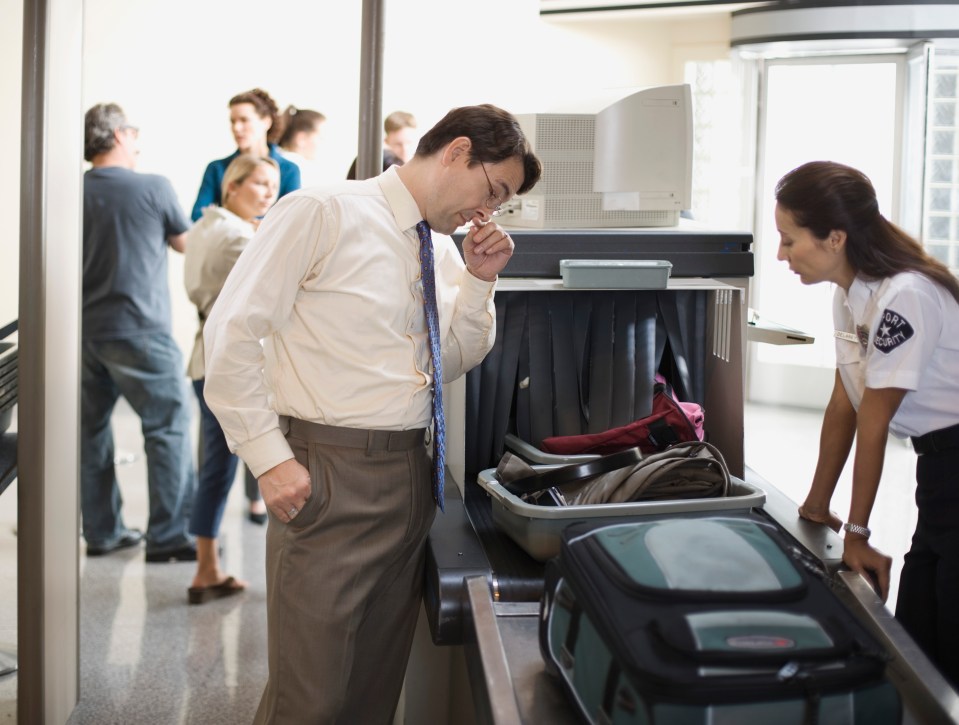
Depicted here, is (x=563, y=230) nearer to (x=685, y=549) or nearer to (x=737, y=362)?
(x=737, y=362)

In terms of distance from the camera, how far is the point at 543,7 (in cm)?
622

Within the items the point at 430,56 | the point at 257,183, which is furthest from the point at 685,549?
the point at 430,56

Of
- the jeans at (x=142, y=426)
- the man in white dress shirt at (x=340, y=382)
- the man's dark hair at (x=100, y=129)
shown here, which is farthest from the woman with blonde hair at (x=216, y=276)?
the man in white dress shirt at (x=340, y=382)

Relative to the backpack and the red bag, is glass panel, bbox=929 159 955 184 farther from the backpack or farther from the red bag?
the backpack

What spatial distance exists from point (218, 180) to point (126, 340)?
0.77m

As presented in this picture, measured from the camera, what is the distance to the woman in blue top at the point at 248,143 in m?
4.27

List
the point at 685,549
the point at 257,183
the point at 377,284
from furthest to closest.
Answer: the point at 257,183, the point at 377,284, the point at 685,549

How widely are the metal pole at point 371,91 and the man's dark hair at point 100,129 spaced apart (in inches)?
67.2

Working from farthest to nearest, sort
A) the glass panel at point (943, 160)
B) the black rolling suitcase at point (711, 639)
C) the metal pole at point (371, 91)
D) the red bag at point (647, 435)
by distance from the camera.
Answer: the glass panel at point (943, 160), the metal pole at point (371, 91), the red bag at point (647, 435), the black rolling suitcase at point (711, 639)

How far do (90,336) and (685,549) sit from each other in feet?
10.4

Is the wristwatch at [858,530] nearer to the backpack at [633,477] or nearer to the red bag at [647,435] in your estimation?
the backpack at [633,477]

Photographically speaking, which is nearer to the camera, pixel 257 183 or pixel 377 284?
pixel 377 284

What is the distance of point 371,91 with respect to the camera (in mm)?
2600

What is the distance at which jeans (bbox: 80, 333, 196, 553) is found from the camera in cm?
398
